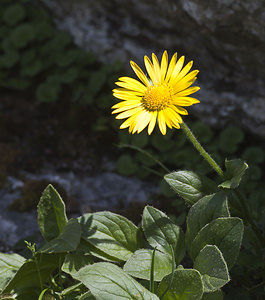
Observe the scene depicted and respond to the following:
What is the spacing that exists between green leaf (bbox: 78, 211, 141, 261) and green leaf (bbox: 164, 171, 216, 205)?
369 millimetres

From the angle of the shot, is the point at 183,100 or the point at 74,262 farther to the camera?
the point at 74,262

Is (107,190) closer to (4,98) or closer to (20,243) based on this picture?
(20,243)

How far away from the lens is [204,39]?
12.0 feet

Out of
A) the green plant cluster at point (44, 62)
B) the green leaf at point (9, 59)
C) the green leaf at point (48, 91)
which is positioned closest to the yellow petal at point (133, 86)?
the green plant cluster at point (44, 62)

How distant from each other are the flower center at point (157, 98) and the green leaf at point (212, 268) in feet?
2.62

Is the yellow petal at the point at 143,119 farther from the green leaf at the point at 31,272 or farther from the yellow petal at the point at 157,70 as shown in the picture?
the green leaf at the point at 31,272

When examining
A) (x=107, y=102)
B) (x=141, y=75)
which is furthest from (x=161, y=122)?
(x=107, y=102)

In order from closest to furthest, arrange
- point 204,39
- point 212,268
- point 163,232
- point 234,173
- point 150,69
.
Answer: point 212,268
point 234,173
point 163,232
point 150,69
point 204,39

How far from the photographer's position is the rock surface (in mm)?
3338

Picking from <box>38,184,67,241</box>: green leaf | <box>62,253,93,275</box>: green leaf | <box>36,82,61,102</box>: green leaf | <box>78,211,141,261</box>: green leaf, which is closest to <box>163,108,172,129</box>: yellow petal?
<box>78,211,141,261</box>: green leaf

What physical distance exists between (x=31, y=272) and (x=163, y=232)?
81cm

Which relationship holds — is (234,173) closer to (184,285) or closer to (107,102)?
(184,285)

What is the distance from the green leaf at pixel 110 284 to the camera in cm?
213

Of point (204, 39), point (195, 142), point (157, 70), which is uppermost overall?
point (204, 39)
